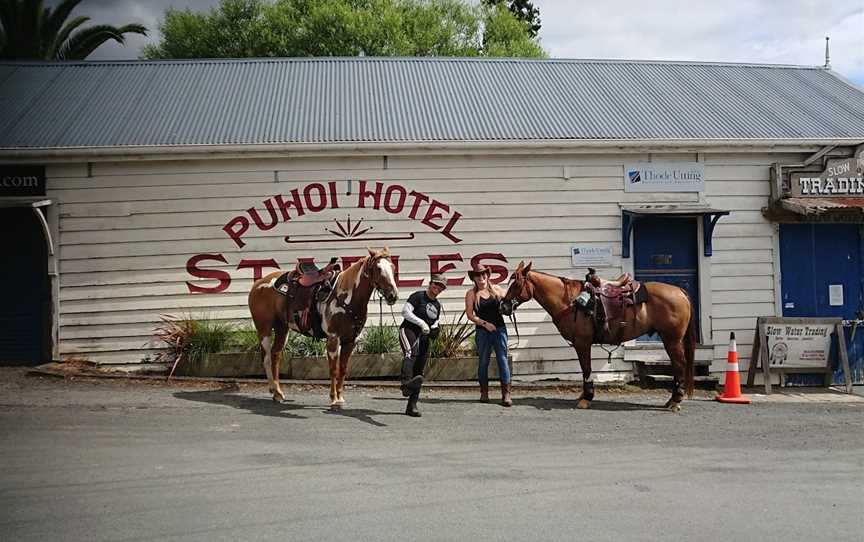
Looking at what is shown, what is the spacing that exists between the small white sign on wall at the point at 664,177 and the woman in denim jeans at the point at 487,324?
382cm

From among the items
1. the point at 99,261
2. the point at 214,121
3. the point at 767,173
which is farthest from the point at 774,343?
the point at 99,261

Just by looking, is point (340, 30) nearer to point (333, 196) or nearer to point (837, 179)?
point (333, 196)

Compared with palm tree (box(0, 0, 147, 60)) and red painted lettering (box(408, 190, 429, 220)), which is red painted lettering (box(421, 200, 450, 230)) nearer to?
red painted lettering (box(408, 190, 429, 220))

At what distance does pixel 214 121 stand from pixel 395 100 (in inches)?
129

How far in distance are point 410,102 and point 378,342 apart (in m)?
4.75

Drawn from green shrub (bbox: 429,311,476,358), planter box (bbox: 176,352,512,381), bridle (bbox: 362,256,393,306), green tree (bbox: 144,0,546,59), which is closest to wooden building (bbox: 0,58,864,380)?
green shrub (bbox: 429,311,476,358)

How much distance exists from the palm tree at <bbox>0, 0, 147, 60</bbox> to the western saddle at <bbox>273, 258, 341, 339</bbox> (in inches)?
714

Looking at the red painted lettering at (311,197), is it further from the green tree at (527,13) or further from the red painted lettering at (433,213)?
the green tree at (527,13)

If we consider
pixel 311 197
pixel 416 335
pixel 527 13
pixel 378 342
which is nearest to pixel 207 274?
pixel 311 197

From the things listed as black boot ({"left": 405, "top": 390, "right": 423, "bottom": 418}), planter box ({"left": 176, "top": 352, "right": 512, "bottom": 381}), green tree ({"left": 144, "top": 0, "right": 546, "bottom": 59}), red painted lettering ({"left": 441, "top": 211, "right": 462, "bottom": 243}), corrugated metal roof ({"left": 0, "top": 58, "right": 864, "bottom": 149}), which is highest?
green tree ({"left": 144, "top": 0, "right": 546, "bottom": 59})

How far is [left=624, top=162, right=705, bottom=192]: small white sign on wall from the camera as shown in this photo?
13.1 m

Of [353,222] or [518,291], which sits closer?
[518,291]

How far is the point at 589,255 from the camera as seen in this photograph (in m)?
12.9

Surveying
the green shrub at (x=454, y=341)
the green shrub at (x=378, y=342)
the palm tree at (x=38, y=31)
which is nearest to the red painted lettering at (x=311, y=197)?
the green shrub at (x=378, y=342)
